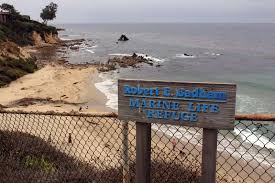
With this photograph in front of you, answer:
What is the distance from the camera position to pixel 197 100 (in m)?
3.97

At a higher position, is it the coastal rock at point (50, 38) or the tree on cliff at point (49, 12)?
the tree on cliff at point (49, 12)

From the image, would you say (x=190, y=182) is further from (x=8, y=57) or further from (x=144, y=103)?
(x=8, y=57)

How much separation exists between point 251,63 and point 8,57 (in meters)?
34.2

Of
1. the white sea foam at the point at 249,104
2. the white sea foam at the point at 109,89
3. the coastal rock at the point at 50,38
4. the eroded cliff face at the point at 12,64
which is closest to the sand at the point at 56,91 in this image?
the white sea foam at the point at 109,89

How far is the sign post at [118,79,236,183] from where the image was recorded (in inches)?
153

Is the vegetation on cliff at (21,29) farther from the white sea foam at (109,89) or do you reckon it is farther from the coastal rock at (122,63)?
the white sea foam at (109,89)

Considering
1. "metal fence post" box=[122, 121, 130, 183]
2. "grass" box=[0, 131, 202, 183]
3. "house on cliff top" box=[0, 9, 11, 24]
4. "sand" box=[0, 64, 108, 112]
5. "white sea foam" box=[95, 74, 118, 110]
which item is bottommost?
"white sea foam" box=[95, 74, 118, 110]

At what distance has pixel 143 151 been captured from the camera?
446 cm

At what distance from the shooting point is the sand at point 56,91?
25.9 meters

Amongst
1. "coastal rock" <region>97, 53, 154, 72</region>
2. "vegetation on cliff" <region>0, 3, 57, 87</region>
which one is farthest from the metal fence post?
"coastal rock" <region>97, 53, 154, 72</region>

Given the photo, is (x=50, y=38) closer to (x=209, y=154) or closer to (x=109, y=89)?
(x=109, y=89)

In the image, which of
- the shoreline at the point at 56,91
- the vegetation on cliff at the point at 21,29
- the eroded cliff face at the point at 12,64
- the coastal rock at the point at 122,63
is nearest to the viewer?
the shoreline at the point at 56,91

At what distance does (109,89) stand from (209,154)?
99.4 ft

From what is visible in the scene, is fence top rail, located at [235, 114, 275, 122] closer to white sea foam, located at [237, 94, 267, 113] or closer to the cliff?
white sea foam, located at [237, 94, 267, 113]
